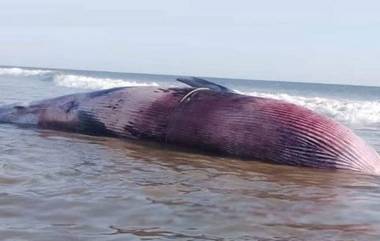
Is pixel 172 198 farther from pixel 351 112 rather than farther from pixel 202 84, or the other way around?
pixel 351 112

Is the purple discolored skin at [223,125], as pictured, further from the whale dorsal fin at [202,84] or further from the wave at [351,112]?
the wave at [351,112]

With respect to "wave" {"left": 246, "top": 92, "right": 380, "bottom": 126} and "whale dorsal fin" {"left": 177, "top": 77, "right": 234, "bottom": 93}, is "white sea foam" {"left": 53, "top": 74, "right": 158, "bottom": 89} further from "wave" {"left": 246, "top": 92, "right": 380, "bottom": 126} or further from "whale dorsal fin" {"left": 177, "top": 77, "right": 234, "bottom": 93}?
"whale dorsal fin" {"left": 177, "top": 77, "right": 234, "bottom": 93}

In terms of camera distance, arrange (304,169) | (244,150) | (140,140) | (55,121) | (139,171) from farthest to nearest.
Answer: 1. (55,121)
2. (140,140)
3. (244,150)
4. (304,169)
5. (139,171)

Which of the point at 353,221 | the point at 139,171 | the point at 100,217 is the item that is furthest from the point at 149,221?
the point at 139,171

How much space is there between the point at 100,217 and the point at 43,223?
0.34 m

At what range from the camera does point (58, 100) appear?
27.7 ft

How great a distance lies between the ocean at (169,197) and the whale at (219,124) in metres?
0.16

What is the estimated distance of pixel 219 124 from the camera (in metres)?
6.61

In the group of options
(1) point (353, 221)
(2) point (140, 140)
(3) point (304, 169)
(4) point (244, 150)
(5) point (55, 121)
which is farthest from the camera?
(5) point (55, 121)

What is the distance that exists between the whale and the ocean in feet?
0.53

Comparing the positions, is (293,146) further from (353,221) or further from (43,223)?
(43,223)

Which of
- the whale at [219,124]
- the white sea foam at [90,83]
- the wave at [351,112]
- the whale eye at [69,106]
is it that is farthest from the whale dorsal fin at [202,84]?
the white sea foam at [90,83]

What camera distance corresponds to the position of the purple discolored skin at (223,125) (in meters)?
6.08

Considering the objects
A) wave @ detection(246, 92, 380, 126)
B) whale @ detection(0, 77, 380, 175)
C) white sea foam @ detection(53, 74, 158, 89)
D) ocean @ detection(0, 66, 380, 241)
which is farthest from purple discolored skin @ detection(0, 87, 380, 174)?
white sea foam @ detection(53, 74, 158, 89)
